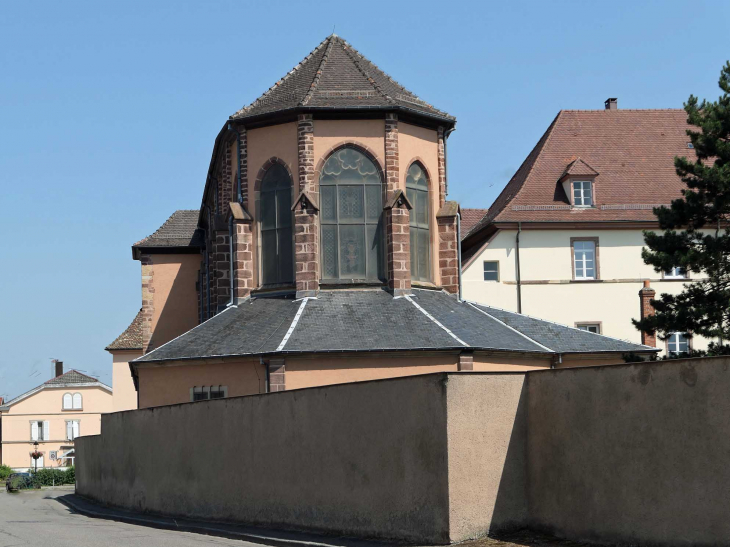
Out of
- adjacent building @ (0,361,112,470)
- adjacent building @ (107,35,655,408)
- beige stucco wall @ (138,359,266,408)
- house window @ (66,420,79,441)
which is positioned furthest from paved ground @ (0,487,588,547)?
house window @ (66,420,79,441)

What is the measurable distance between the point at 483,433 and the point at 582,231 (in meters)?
34.0

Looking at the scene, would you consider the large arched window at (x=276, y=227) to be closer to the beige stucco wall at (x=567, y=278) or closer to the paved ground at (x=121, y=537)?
the paved ground at (x=121, y=537)

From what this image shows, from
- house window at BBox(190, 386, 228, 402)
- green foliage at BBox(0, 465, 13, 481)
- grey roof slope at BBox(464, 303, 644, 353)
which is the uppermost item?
grey roof slope at BBox(464, 303, 644, 353)

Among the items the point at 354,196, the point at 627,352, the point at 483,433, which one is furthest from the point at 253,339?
the point at 483,433

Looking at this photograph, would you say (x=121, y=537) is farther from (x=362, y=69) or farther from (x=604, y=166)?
(x=604, y=166)

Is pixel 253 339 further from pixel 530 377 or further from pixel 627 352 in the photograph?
pixel 530 377

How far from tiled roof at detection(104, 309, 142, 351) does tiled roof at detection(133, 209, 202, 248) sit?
9.37 m

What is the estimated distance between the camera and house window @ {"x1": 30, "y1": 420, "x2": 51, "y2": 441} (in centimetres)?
9181

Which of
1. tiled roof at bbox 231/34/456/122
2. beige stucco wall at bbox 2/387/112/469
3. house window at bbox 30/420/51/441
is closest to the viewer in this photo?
tiled roof at bbox 231/34/456/122

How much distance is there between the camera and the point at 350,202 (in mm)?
28219

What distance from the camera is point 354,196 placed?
1112 inches

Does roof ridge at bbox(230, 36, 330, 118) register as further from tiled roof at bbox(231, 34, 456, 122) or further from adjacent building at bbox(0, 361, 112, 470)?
adjacent building at bbox(0, 361, 112, 470)

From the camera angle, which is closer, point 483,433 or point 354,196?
point 483,433

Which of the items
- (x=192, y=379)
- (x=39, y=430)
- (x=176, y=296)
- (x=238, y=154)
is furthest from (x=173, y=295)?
(x=39, y=430)
